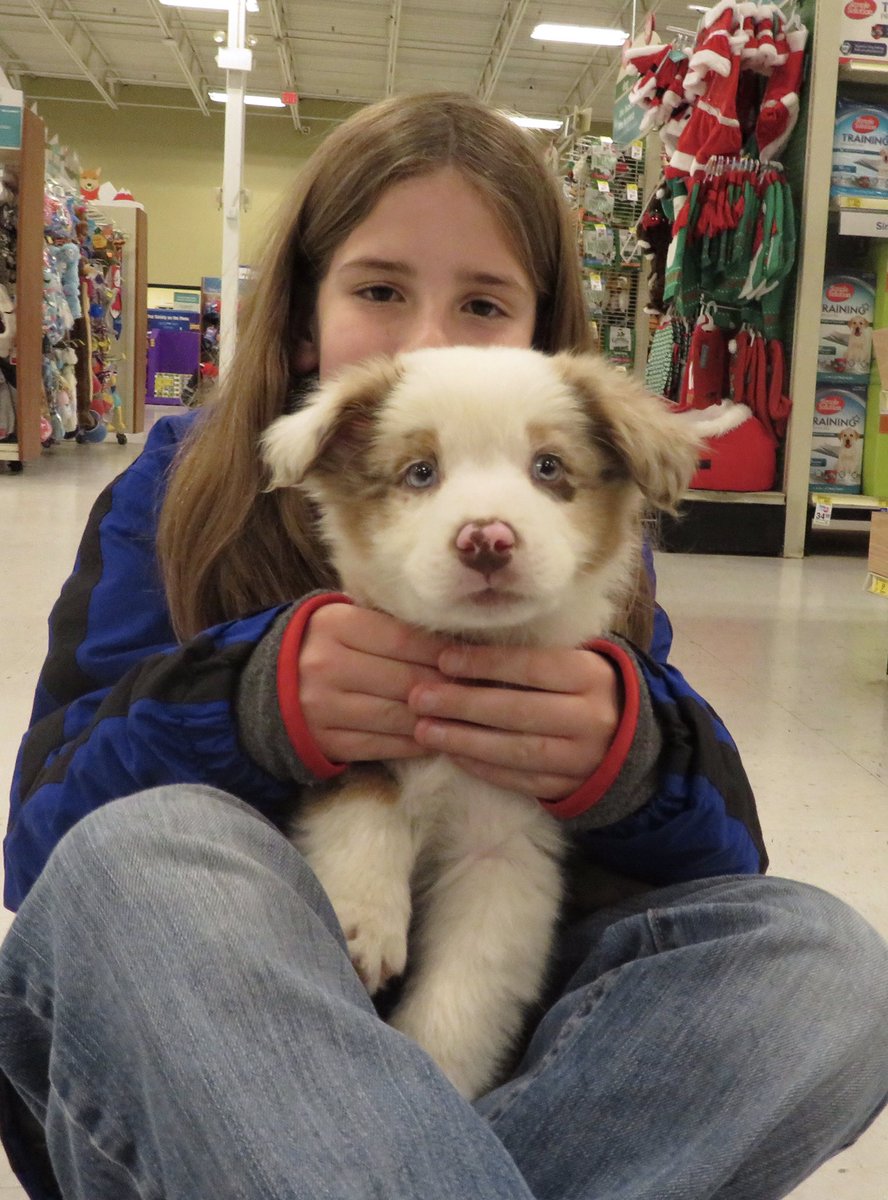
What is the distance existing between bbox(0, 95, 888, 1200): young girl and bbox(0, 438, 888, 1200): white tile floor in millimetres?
414

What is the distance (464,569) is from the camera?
98 cm

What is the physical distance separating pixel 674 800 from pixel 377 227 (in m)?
0.80

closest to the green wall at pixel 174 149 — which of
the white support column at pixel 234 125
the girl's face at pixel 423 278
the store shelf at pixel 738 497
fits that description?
the white support column at pixel 234 125

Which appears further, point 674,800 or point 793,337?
point 793,337

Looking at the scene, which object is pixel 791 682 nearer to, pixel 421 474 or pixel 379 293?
pixel 379 293

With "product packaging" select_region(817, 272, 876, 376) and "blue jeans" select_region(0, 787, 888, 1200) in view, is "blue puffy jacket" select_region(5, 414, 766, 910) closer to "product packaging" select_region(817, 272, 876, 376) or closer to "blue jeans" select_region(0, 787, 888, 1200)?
"blue jeans" select_region(0, 787, 888, 1200)

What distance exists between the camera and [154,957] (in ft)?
2.76

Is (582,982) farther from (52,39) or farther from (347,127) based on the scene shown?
(52,39)

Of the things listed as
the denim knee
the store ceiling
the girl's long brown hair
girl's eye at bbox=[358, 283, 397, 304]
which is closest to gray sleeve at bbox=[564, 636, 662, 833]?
the denim knee

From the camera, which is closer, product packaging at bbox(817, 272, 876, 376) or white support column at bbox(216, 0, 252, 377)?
product packaging at bbox(817, 272, 876, 376)

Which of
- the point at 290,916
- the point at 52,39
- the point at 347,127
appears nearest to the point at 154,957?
the point at 290,916

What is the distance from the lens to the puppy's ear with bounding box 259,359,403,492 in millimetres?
1099

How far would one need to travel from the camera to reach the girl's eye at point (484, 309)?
4.77ft

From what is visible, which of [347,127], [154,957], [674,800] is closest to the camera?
[154,957]
